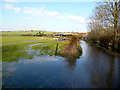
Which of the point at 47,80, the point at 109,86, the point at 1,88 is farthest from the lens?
the point at 47,80

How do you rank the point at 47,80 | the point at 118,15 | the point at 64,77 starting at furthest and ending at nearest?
the point at 118,15 < the point at 64,77 < the point at 47,80

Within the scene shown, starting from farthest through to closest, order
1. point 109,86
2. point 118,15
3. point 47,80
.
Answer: point 118,15, point 47,80, point 109,86

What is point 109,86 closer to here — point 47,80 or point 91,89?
point 91,89

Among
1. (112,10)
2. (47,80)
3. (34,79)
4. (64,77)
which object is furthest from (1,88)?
(112,10)

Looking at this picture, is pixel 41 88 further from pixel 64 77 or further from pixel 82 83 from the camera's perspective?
pixel 82 83

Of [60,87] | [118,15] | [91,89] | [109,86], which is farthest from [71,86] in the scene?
[118,15]

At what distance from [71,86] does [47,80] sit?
5.54 feet

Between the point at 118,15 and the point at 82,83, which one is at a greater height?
the point at 118,15

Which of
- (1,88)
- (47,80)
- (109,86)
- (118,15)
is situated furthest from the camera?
(118,15)

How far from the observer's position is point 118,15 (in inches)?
702

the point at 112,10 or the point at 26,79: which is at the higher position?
the point at 112,10

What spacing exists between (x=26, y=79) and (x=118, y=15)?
1971cm

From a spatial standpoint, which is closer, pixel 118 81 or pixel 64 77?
pixel 118 81

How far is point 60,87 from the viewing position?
5332mm
